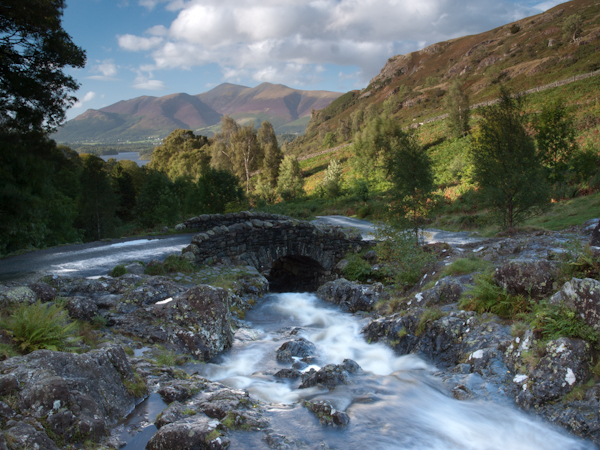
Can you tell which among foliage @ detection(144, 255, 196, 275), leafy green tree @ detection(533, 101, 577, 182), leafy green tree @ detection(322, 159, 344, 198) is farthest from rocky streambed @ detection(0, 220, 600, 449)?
leafy green tree @ detection(322, 159, 344, 198)

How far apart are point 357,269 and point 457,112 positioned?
4926cm

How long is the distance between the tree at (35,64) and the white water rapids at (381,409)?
1128 cm

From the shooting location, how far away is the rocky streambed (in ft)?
12.2

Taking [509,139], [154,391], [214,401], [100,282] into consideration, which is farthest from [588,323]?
[509,139]

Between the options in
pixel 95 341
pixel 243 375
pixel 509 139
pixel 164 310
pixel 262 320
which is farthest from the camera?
pixel 509 139

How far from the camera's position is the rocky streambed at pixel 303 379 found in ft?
12.2

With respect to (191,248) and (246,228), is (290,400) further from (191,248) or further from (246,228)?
(246,228)

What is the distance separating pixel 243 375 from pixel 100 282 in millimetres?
4793

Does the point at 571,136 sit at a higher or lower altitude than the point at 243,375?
higher

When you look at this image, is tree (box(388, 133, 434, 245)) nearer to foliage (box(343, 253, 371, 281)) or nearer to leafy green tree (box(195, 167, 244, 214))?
foliage (box(343, 253, 371, 281))

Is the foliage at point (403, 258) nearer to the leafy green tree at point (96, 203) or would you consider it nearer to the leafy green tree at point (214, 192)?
the leafy green tree at point (214, 192)

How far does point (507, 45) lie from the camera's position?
107750mm

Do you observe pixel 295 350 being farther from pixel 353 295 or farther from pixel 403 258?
pixel 403 258

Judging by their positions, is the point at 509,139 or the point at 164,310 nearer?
the point at 164,310
